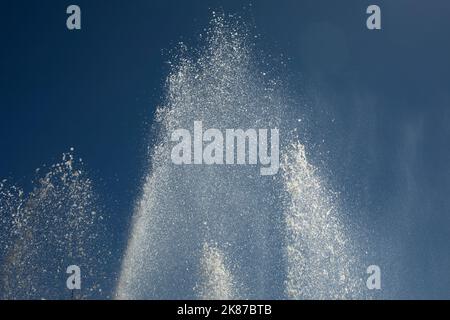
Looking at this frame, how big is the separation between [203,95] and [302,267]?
20.2 ft

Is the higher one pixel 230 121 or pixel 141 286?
pixel 230 121

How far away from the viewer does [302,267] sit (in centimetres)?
2092

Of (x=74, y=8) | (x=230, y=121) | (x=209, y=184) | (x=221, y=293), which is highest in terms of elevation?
(x=74, y=8)

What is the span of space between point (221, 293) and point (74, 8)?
9639 mm

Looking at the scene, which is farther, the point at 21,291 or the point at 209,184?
the point at 209,184

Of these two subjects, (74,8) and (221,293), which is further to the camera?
(74,8)
